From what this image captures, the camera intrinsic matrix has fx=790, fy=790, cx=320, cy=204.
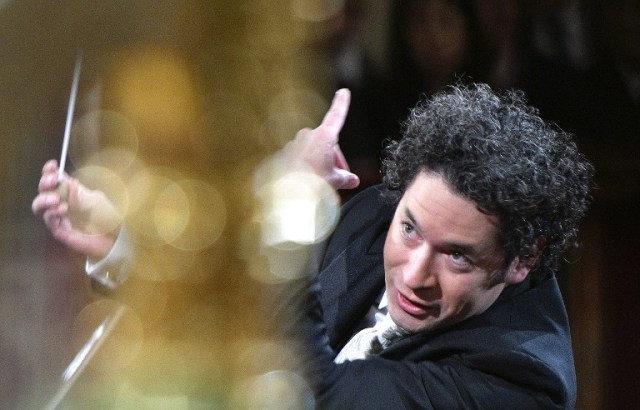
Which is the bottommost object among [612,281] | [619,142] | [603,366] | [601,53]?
[603,366]

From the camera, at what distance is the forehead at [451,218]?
86cm

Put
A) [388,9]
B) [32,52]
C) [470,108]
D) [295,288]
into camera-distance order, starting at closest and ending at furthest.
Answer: [32,52]
[295,288]
[470,108]
[388,9]

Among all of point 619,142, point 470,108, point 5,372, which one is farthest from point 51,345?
point 619,142

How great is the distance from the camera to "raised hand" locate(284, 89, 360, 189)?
721mm

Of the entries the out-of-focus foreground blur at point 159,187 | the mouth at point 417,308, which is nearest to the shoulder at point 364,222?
the mouth at point 417,308

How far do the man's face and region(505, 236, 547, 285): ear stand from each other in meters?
0.02

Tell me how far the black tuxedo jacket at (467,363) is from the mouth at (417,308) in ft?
0.11

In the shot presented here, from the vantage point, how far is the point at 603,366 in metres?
1.84

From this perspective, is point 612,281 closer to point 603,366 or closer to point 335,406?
point 603,366

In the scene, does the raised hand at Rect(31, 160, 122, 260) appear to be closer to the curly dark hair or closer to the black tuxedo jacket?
the black tuxedo jacket

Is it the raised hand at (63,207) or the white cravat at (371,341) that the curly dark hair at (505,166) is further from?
the raised hand at (63,207)

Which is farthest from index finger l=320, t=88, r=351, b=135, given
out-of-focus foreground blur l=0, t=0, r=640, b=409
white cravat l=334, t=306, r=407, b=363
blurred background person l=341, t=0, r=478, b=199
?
blurred background person l=341, t=0, r=478, b=199

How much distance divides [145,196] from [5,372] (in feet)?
0.22

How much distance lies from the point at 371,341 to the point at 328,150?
0.31 m
